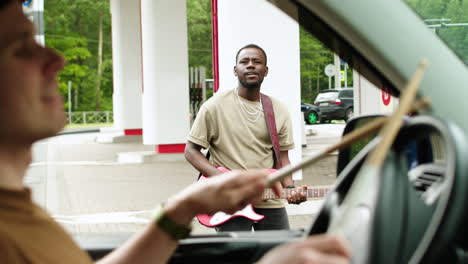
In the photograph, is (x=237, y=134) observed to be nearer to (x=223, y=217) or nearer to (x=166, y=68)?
(x=223, y=217)

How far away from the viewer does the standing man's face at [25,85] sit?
128 cm

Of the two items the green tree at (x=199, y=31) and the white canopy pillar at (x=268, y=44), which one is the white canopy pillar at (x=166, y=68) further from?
the green tree at (x=199, y=31)

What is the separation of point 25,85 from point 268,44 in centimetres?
835

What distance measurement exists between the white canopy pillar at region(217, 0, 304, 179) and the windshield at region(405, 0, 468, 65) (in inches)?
297

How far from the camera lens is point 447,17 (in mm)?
1702

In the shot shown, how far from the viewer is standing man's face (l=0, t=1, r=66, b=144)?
1.28m

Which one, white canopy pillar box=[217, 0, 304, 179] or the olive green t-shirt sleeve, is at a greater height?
white canopy pillar box=[217, 0, 304, 179]

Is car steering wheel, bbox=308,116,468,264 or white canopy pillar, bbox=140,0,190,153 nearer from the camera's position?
car steering wheel, bbox=308,116,468,264

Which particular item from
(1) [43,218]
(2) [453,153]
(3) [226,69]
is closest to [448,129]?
(2) [453,153]

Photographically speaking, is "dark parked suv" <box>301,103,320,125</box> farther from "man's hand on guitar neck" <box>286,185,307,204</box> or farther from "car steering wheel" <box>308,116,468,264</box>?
"car steering wheel" <box>308,116,468,264</box>

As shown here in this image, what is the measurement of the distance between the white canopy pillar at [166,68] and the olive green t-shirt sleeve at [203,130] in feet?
36.5

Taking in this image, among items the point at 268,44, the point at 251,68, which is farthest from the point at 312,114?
the point at 251,68

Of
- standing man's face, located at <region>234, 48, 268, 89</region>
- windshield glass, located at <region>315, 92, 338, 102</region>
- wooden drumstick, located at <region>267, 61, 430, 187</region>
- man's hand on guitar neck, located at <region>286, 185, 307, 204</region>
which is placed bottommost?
man's hand on guitar neck, located at <region>286, 185, 307, 204</region>

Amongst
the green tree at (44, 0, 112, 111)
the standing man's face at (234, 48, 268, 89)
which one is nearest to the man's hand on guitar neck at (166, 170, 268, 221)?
the standing man's face at (234, 48, 268, 89)
